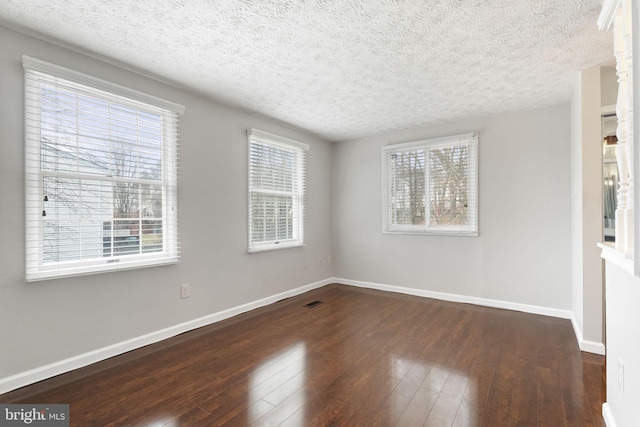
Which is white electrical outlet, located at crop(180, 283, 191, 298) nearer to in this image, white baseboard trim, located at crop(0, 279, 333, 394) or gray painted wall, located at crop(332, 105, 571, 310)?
white baseboard trim, located at crop(0, 279, 333, 394)

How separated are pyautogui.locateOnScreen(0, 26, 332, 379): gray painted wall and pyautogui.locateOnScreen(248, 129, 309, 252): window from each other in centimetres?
14

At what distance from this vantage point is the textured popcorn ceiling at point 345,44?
1887 millimetres

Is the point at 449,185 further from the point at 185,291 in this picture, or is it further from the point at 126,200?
the point at 126,200

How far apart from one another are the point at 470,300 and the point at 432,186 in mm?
1609

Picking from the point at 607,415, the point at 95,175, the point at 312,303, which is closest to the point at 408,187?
the point at 312,303

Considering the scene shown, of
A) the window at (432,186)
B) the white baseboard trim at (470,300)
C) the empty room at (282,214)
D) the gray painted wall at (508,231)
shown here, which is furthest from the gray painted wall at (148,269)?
the gray painted wall at (508,231)

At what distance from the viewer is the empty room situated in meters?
1.86

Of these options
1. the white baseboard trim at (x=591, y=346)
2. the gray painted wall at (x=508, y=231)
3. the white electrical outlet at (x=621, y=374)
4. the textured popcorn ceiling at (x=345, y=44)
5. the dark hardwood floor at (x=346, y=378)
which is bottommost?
the dark hardwood floor at (x=346, y=378)

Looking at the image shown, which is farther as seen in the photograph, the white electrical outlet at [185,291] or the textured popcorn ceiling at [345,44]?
the white electrical outlet at [185,291]

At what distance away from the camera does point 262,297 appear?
12.9 ft

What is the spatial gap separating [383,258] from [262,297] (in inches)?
77.0

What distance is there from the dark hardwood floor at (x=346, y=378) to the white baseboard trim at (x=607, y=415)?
0.04m

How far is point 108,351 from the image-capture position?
250 centimetres

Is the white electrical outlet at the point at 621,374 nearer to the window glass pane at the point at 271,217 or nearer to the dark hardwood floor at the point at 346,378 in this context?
the dark hardwood floor at the point at 346,378
